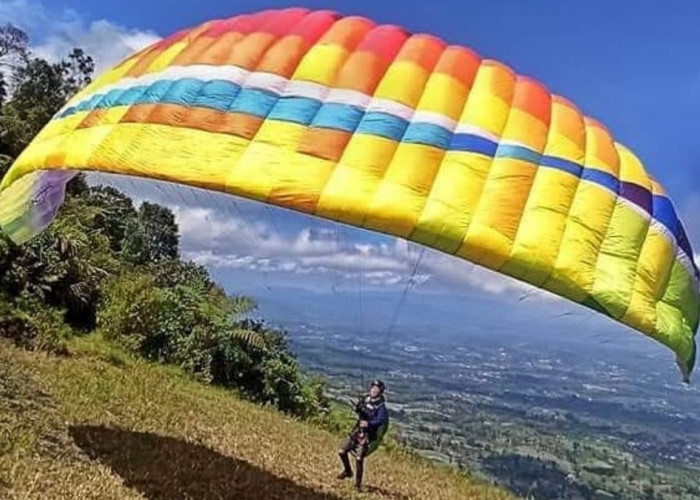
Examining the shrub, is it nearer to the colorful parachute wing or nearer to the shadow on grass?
the shadow on grass

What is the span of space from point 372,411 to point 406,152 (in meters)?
5.08

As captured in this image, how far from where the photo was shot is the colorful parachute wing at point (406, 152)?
4578 millimetres

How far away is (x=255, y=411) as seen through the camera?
16234mm

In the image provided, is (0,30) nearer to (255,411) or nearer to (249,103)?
(255,411)

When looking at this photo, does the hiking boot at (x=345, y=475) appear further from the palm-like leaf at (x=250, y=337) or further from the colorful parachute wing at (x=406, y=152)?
the palm-like leaf at (x=250, y=337)

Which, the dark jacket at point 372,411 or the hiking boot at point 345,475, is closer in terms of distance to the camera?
the dark jacket at point 372,411

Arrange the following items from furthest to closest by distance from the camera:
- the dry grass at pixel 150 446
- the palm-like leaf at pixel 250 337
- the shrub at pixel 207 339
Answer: the palm-like leaf at pixel 250 337, the shrub at pixel 207 339, the dry grass at pixel 150 446

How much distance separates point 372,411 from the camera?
947 cm

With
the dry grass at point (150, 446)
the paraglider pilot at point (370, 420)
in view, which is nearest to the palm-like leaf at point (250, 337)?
the dry grass at point (150, 446)

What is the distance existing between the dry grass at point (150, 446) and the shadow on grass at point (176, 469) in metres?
0.02

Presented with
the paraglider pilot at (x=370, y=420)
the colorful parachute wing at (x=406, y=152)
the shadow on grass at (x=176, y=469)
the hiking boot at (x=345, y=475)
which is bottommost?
the shadow on grass at (x=176, y=469)

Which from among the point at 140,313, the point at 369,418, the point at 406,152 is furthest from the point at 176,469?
the point at 140,313

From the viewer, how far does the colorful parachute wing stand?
4578mm

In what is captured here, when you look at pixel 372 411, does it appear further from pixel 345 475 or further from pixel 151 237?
pixel 151 237
